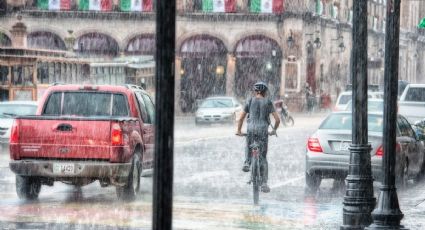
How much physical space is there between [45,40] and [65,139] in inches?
1934

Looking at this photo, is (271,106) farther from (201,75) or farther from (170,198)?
(201,75)

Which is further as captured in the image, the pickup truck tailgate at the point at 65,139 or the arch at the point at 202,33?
the arch at the point at 202,33

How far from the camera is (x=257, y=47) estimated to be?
209 feet

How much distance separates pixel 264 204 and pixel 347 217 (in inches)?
131

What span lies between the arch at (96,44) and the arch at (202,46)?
4.19 meters

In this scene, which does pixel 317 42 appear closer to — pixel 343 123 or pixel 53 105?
pixel 343 123

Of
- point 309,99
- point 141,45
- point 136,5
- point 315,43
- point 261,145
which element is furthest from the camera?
point 136,5

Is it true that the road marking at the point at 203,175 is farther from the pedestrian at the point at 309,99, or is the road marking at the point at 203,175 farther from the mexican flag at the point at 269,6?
the mexican flag at the point at 269,6

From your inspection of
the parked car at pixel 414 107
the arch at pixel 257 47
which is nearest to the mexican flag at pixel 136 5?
the arch at pixel 257 47

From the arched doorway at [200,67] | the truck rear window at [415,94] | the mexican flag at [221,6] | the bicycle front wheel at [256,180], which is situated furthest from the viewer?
the mexican flag at [221,6]

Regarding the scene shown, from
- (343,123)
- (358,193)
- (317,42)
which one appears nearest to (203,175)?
(343,123)

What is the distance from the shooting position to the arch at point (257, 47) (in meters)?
63.5

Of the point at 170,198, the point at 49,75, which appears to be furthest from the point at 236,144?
the point at 170,198

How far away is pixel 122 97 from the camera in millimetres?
16141
